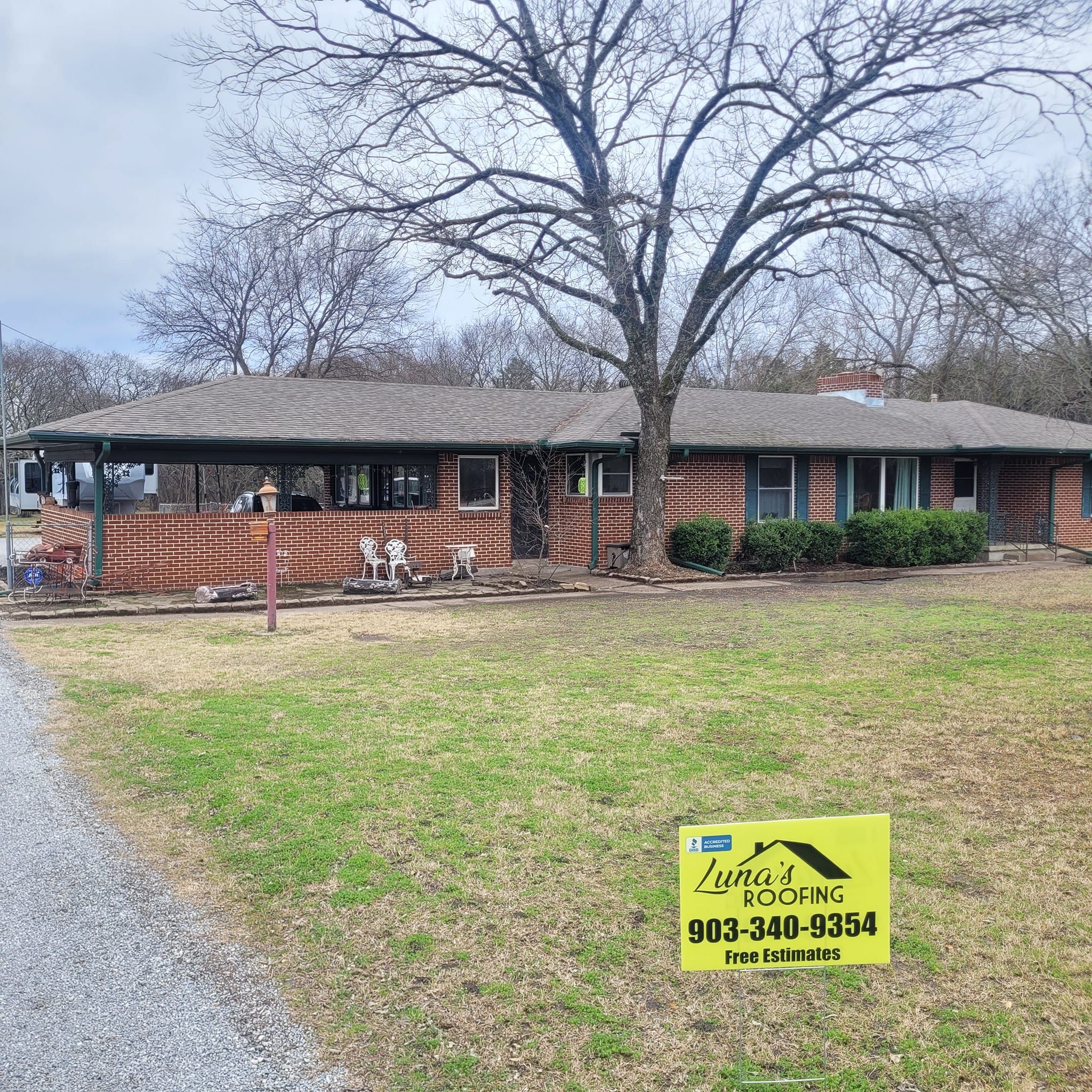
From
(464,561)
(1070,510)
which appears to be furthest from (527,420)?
(1070,510)

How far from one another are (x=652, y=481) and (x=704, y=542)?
1721 mm

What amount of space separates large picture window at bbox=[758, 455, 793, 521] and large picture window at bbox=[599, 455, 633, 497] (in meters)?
Result: 3.18

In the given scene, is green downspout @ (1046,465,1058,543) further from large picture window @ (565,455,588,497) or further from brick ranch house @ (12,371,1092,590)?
large picture window @ (565,455,588,497)

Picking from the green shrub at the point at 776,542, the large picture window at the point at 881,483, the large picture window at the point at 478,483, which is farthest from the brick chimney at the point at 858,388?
the large picture window at the point at 478,483

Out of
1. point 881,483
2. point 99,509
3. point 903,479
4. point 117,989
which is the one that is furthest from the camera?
point 903,479

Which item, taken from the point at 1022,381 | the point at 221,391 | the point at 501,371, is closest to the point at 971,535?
the point at 1022,381

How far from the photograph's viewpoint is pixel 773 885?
9.61ft

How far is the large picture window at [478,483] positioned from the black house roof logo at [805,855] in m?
16.4

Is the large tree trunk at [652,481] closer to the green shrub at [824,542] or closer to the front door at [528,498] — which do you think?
the front door at [528,498]

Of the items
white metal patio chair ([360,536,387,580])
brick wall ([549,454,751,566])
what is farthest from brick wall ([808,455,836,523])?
white metal patio chair ([360,536,387,580])

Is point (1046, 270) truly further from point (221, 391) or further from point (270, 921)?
point (221, 391)

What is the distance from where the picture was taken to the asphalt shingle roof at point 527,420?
16.4 m

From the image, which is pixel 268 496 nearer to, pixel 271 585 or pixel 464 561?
pixel 271 585

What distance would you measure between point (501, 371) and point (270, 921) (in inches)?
1724
